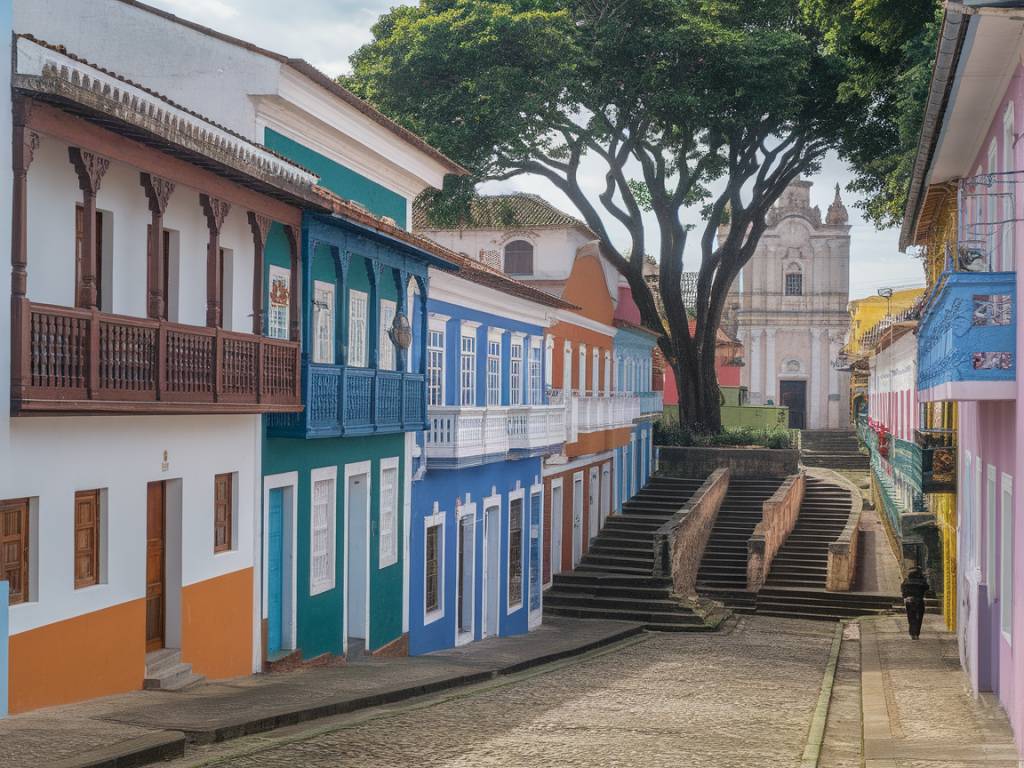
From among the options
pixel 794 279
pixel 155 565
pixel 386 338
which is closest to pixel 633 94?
pixel 386 338

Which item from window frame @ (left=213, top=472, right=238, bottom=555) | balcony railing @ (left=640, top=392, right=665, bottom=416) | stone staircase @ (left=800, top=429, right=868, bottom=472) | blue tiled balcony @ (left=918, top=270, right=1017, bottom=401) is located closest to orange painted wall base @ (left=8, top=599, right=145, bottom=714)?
window frame @ (left=213, top=472, right=238, bottom=555)

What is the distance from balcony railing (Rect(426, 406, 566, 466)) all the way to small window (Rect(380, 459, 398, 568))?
792mm

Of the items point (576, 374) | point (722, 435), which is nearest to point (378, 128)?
point (576, 374)

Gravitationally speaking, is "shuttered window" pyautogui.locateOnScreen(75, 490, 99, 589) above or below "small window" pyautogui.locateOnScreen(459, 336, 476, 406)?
below

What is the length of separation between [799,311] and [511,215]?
38.5 m

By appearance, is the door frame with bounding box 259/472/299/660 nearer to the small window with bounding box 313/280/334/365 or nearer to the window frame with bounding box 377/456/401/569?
the small window with bounding box 313/280/334/365

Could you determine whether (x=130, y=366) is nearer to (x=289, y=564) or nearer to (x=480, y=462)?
(x=289, y=564)

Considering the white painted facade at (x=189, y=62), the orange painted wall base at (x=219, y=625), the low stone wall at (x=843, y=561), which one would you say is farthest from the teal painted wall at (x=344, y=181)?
the low stone wall at (x=843, y=561)

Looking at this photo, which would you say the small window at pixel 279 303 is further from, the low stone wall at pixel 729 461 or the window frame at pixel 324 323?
the low stone wall at pixel 729 461

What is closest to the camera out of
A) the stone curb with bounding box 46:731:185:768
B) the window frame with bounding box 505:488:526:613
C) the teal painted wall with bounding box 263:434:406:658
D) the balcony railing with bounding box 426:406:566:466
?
the stone curb with bounding box 46:731:185:768

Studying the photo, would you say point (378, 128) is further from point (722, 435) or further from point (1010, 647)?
point (722, 435)

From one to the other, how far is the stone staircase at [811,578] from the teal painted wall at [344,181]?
1221cm

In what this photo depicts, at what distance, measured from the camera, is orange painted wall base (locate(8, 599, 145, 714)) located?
10.1 meters

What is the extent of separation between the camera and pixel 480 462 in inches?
790
